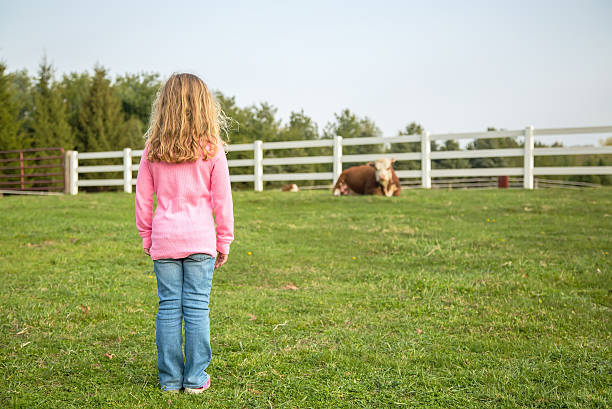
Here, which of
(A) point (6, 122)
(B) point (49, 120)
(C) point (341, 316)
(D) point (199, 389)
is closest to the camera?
(D) point (199, 389)

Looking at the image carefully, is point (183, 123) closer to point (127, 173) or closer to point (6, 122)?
point (127, 173)

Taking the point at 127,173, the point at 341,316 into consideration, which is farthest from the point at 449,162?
the point at 341,316

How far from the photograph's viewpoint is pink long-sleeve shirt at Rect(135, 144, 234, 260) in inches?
109

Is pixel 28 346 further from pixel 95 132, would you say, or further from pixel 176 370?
pixel 95 132

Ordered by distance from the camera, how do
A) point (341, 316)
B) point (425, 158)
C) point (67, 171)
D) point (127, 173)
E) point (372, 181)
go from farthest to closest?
point (67, 171), point (127, 173), point (425, 158), point (372, 181), point (341, 316)

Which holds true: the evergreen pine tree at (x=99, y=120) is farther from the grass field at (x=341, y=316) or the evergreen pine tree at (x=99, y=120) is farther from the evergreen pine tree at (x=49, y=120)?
the grass field at (x=341, y=316)

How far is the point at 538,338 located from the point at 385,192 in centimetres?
907

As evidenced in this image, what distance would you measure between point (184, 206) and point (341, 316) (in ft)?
6.84

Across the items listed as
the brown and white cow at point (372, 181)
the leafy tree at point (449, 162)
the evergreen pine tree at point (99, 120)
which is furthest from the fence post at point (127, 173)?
the leafy tree at point (449, 162)

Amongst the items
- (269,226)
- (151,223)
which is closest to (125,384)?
(151,223)

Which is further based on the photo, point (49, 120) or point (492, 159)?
point (492, 159)

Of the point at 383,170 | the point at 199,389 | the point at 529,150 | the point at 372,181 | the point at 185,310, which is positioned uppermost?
the point at 529,150

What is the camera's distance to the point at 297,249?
24.6ft

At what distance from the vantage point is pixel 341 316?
4445 millimetres
